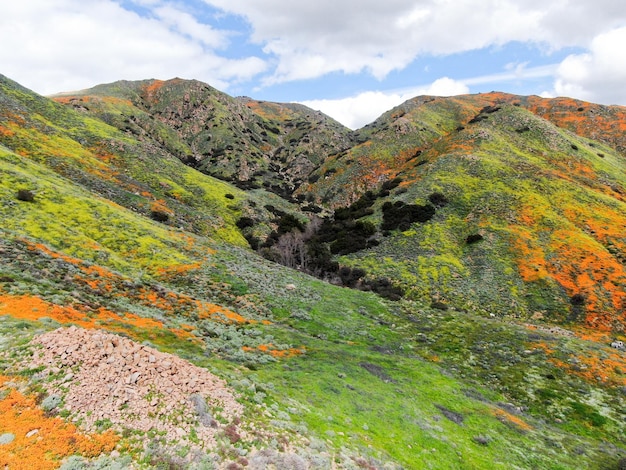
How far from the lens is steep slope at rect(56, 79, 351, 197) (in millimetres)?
96875

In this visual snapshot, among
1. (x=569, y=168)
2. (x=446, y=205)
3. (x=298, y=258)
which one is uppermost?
(x=569, y=168)

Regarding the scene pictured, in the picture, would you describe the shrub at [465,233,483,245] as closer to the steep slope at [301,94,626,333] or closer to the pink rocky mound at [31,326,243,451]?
the steep slope at [301,94,626,333]

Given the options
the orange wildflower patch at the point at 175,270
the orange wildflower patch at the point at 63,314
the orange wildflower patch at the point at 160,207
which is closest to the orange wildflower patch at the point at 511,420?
the orange wildflower patch at the point at 63,314

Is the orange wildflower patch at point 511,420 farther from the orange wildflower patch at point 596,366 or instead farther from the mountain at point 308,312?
the orange wildflower patch at point 596,366

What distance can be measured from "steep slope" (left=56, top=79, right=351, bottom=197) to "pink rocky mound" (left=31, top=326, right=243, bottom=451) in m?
77.2

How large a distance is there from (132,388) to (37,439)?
2316 mm

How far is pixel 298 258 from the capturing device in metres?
48.2

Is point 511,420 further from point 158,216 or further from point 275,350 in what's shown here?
point 158,216

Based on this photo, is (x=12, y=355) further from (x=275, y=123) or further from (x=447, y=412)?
(x=275, y=123)

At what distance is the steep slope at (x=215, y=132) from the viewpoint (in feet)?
318

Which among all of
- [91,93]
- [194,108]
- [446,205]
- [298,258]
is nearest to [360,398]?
[298,258]

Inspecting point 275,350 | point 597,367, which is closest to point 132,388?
point 275,350

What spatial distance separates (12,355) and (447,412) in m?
17.1

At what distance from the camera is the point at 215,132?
114m
